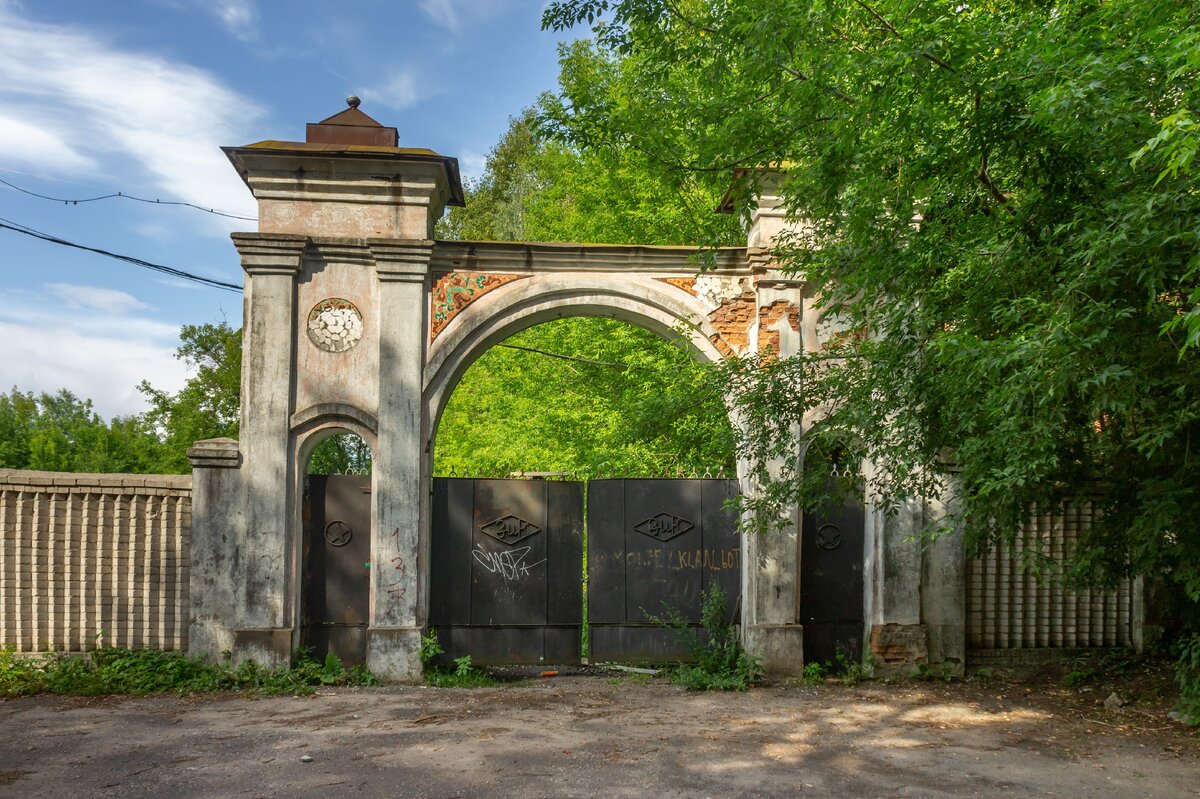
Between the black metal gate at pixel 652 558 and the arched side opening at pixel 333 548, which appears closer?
the arched side opening at pixel 333 548

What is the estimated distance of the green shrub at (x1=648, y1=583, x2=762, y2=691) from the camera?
797 centimetres

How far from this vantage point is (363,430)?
830 cm

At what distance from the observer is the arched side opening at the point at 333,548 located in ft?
27.1

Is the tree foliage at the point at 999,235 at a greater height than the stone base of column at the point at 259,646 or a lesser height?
greater

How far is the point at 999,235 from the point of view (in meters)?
5.40

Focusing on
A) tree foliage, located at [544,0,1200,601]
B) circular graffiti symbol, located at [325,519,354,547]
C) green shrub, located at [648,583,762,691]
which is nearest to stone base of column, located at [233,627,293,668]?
circular graffiti symbol, located at [325,519,354,547]

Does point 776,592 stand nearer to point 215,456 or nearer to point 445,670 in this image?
point 445,670

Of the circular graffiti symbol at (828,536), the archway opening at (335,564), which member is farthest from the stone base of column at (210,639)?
the circular graffiti symbol at (828,536)

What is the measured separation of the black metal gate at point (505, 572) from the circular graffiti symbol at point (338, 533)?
30.8 inches

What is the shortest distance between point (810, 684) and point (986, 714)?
1.51 meters

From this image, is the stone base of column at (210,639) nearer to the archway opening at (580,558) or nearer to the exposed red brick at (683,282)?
the archway opening at (580,558)

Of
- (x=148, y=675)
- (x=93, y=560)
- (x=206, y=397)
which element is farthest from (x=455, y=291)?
(x=206, y=397)

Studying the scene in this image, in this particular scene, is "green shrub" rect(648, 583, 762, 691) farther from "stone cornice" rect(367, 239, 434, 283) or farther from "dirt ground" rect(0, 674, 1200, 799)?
"stone cornice" rect(367, 239, 434, 283)

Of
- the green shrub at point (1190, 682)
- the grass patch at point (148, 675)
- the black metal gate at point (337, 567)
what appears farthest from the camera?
the black metal gate at point (337, 567)
